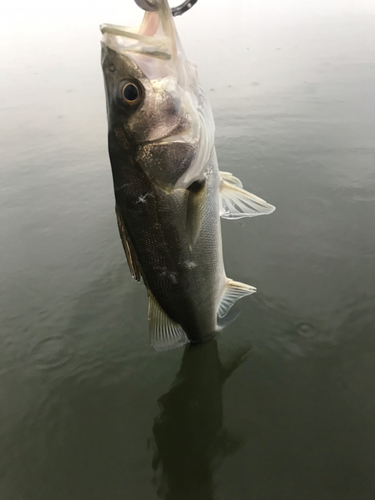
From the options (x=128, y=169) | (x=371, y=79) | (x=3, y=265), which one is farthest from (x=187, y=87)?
(x=371, y=79)

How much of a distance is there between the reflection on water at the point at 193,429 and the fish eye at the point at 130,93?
1.66 metres

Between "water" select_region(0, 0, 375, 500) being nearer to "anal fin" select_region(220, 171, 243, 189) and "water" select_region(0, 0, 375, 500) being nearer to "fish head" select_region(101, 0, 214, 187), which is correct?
"anal fin" select_region(220, 171, 243, 189)

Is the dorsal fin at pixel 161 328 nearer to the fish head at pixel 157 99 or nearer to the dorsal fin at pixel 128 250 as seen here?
the dorsal fin at pixel 128 250

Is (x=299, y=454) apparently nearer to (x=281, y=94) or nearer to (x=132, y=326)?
(x=132, y=326)

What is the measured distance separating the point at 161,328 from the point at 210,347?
110cm

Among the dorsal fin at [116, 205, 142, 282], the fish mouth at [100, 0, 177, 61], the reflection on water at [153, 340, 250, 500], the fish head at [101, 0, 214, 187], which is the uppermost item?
the fish mouth at [100, 0, 177, 61]

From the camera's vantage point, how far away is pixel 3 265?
163 inches

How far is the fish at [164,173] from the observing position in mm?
1578

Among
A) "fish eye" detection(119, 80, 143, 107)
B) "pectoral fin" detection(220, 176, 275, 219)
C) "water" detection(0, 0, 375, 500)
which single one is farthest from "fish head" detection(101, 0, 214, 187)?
"water" detection(0, 0, 375, 500)

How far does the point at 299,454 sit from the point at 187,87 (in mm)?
2477

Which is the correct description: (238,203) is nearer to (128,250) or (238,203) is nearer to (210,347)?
(128,250)

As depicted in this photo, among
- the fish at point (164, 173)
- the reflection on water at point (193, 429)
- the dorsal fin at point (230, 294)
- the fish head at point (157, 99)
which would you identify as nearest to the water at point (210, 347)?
the reflection on water at point (193, 429)

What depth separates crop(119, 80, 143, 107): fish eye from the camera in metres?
1.60

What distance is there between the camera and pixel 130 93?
1616 mm
